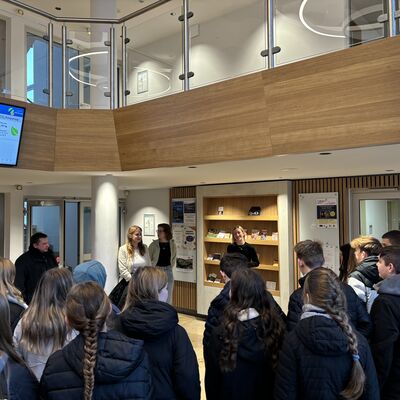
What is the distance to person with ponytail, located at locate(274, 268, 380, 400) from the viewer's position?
5.90 ft

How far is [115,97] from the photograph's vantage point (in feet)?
15.9

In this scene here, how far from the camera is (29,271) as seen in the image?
4383mm

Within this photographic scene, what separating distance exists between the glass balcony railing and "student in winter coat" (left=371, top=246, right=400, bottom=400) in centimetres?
178

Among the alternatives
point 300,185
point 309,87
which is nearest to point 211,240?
point 300,185

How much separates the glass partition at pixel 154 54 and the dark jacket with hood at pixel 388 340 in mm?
2780

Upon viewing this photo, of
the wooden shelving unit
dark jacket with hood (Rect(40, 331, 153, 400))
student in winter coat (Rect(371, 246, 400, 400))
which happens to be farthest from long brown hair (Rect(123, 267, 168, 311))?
the wooden shelving unit

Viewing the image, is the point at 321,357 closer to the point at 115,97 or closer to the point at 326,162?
the point at 326,162

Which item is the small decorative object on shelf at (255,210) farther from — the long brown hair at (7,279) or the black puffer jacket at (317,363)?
the black puffer jacket at (317,363)

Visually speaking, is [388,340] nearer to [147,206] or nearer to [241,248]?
[241,248]

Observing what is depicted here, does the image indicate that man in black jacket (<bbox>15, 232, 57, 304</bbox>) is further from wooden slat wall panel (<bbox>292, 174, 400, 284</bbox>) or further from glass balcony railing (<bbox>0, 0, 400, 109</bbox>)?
wooden slat wall panel (<bbox>292, 174, 400, 284</bbox>)

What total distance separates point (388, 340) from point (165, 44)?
363cm

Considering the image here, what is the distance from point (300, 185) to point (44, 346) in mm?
4868

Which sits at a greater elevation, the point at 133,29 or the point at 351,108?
the point at 133,29

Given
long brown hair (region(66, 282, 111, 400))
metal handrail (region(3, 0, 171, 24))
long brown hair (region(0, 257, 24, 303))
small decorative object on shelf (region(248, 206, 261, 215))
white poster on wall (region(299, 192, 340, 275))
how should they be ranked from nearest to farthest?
1. long brown hair (region(66, 282, 111, 400))
2. long brown hair (region(0, 257, 24, 303))
3. metal handrail (region(3, 0, 171, 24))
4. white poster on wall (region(299, 192, 340, 275))
5. small decorative object on shelf (region(248, 206, 261, 215))
